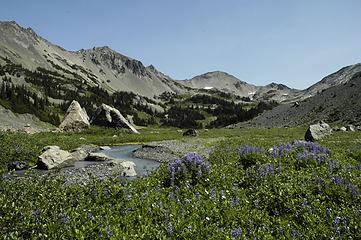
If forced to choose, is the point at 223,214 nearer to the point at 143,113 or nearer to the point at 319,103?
the point at 319,103

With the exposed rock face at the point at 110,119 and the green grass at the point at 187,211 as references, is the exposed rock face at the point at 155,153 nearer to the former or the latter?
the green grass at the point at 187,211

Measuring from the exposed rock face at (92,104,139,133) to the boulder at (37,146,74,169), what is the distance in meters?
41.0

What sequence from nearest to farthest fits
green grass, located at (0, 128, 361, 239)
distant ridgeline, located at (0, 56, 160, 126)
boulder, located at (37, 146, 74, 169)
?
green grass, located at (0, 128, 361, 239) < boulder, located at (37, 146, 74, 169) < distant ridgeline, located at (0, 56, 160, 126)

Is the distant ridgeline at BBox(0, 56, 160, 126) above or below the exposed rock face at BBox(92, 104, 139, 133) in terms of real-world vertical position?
above

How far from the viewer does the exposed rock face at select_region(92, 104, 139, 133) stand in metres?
62.5

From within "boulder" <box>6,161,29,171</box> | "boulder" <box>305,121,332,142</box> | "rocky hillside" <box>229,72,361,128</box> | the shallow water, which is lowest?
the shallow water

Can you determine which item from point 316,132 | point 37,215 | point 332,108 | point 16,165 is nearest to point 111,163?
point 16,165

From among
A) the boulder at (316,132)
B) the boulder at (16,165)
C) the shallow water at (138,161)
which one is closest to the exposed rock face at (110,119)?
the shallow water at (138,161)

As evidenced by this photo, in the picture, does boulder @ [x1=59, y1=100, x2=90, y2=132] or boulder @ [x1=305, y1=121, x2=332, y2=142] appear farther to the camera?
boulder @ [x1=59, y1=100, x2=90, y2=132]

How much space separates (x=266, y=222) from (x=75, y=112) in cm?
6241

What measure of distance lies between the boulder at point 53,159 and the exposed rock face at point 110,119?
4098 centimetres

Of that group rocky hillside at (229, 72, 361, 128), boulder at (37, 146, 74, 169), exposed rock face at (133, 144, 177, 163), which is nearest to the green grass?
boulder at (37, 146, 74, 169)

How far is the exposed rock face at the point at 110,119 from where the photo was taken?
62.5 m

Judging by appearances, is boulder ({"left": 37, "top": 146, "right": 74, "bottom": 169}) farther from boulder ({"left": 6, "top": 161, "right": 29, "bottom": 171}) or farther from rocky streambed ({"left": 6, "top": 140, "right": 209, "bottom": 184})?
boulder ({"left": 6, "top": 161, "right": 29, "bottom": 171})
